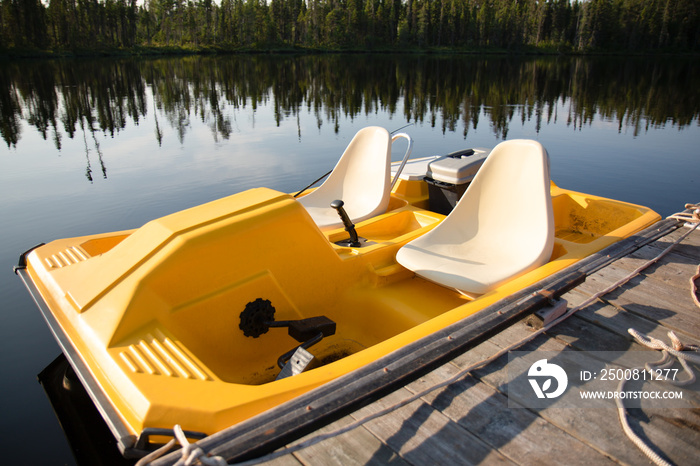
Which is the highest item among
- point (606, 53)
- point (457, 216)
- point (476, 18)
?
point (476, 18)

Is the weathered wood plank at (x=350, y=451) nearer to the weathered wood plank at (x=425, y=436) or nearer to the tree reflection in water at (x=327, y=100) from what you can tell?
the weathered wood plank at (x=425, y=436)

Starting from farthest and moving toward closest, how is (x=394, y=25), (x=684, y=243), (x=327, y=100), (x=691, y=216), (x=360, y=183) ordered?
(x=394, y=25), (x=327, y=100), (x=360, y=183), (x=691, y=216), (x=684, y=243)

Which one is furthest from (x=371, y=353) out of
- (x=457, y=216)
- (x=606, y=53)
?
(x=606, y=53)

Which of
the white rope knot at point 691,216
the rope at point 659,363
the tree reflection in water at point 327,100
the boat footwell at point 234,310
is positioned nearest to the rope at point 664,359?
the rope at point 659,363

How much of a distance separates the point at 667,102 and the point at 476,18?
45282 mm

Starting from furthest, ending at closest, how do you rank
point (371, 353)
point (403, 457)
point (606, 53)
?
point (606, 53) < point (371, 353) < point (403, 457)

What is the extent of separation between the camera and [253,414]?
55.2 inches

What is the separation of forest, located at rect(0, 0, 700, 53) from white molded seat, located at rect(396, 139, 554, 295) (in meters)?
45.3

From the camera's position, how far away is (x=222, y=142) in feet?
31.4

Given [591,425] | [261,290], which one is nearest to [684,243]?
[591,425]

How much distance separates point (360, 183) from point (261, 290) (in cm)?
171

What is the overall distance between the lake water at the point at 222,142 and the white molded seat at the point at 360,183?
6.98 ft

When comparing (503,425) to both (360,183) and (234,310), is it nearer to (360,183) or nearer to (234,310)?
(234,310)

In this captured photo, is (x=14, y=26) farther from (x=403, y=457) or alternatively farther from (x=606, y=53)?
(x=606, y=53)
